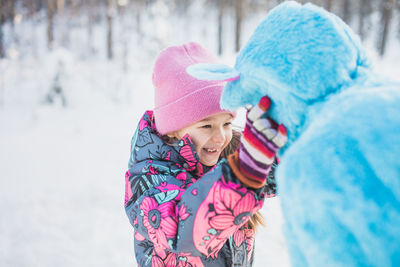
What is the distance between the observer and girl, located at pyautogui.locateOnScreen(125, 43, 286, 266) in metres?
0.69

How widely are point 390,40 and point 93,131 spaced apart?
2135 cm

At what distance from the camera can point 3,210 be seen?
10.0 feet

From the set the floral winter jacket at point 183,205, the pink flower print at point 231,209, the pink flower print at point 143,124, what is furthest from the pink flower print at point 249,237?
the pink flower print at point 143,124

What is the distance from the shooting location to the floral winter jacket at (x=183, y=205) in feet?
2.47

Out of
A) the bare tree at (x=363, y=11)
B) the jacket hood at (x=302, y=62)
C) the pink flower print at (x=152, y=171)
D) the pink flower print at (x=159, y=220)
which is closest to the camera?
the jacket hood at (x=302, y=62)

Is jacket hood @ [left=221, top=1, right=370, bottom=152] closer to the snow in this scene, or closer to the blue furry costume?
the blue furry costume

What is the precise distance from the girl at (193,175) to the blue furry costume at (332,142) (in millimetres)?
93

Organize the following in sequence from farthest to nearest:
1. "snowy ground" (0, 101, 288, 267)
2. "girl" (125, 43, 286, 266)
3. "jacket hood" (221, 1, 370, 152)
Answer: "snowy ground" (0, 101, 288, 267) → "girl" (125, 43, 286, 266) → "jacket hood" (221, 1, 370, 152)

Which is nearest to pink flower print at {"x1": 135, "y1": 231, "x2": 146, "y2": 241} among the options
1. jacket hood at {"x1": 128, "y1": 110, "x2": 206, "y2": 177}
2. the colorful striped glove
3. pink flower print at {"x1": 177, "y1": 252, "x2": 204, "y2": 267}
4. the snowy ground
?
pink flower print at {"x1": 177, "y1": 252, "x2": 204, "y2": 267}

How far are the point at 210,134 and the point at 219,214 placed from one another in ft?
1.76

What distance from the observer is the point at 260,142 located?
612 mm

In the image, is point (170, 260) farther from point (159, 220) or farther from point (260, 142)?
point (260, 142)

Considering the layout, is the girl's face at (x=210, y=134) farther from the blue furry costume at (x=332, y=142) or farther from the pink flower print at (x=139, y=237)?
the blue furry costume at (x=332, y=142)

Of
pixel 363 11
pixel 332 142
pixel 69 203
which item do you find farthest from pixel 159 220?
pixel 363 11
